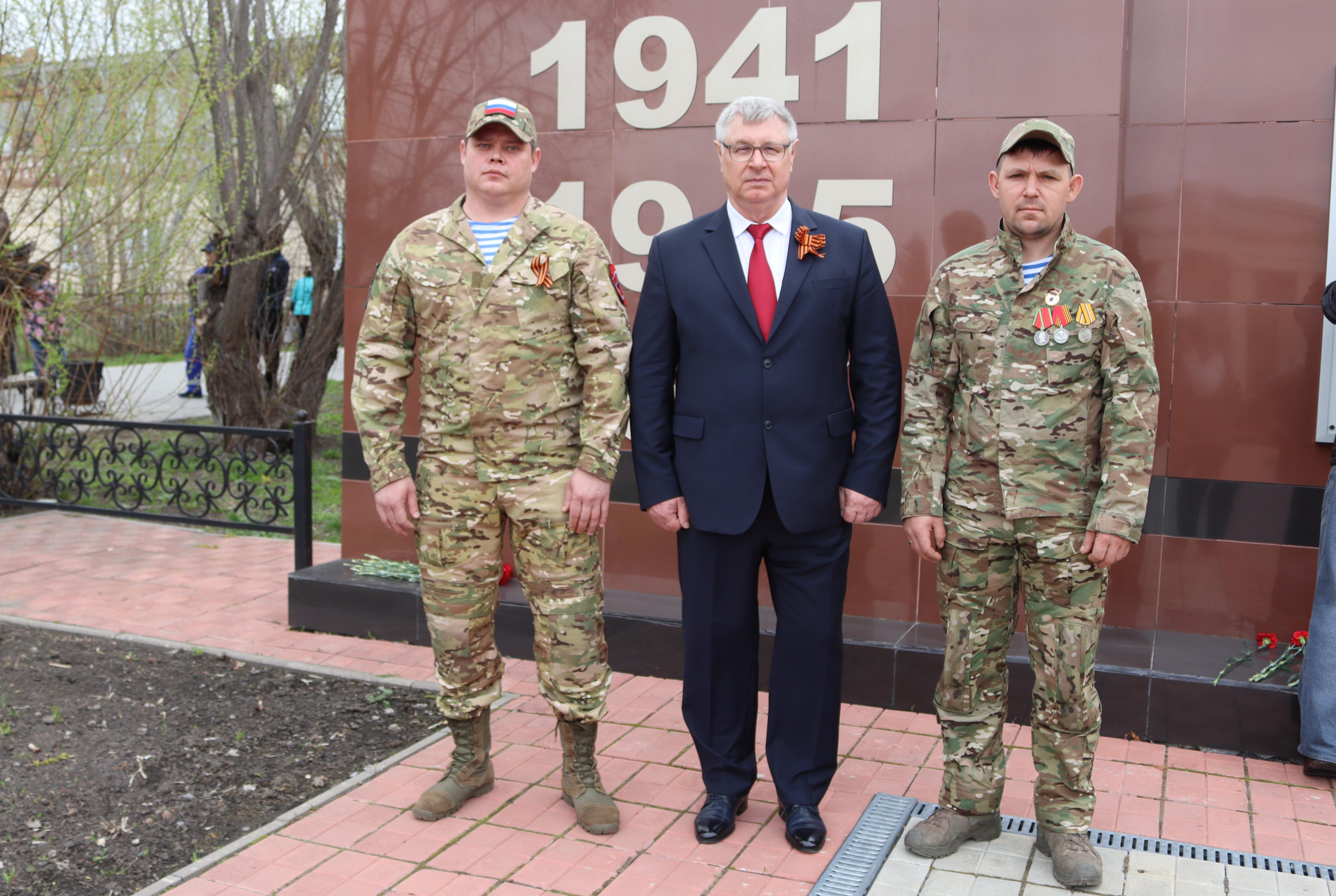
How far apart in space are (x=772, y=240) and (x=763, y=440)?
1.98 feet

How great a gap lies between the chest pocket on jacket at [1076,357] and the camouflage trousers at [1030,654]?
383 mm

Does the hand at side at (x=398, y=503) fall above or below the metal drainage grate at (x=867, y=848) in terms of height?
above

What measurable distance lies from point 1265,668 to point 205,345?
932cm

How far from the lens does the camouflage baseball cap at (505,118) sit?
3.31 metres

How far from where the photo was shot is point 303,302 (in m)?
11.8

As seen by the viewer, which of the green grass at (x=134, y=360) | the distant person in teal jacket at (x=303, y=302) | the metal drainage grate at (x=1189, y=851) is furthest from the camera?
the distant person in teal jacket at (x=303, y=302)

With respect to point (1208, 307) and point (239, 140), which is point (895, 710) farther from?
point (239, 140)

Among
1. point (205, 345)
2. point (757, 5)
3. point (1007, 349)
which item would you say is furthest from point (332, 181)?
point (1007, 349)

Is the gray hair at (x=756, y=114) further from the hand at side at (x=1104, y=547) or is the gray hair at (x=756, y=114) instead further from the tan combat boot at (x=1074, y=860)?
the tan combat boot at (x=1074, y=860)

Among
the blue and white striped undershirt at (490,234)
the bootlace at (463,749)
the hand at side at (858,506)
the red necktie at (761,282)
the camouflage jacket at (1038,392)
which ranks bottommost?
the bootlace at (463,749)

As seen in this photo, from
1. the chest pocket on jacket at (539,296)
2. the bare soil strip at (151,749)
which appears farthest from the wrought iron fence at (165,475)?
the chest pocket on jacket at (539,296)

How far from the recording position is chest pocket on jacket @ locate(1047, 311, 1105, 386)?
3.07m

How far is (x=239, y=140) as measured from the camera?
10055mm

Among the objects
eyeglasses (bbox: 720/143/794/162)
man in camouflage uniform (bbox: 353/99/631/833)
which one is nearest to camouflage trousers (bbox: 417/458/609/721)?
man in camouflage uniform (bbox: 353/99/631/833)
